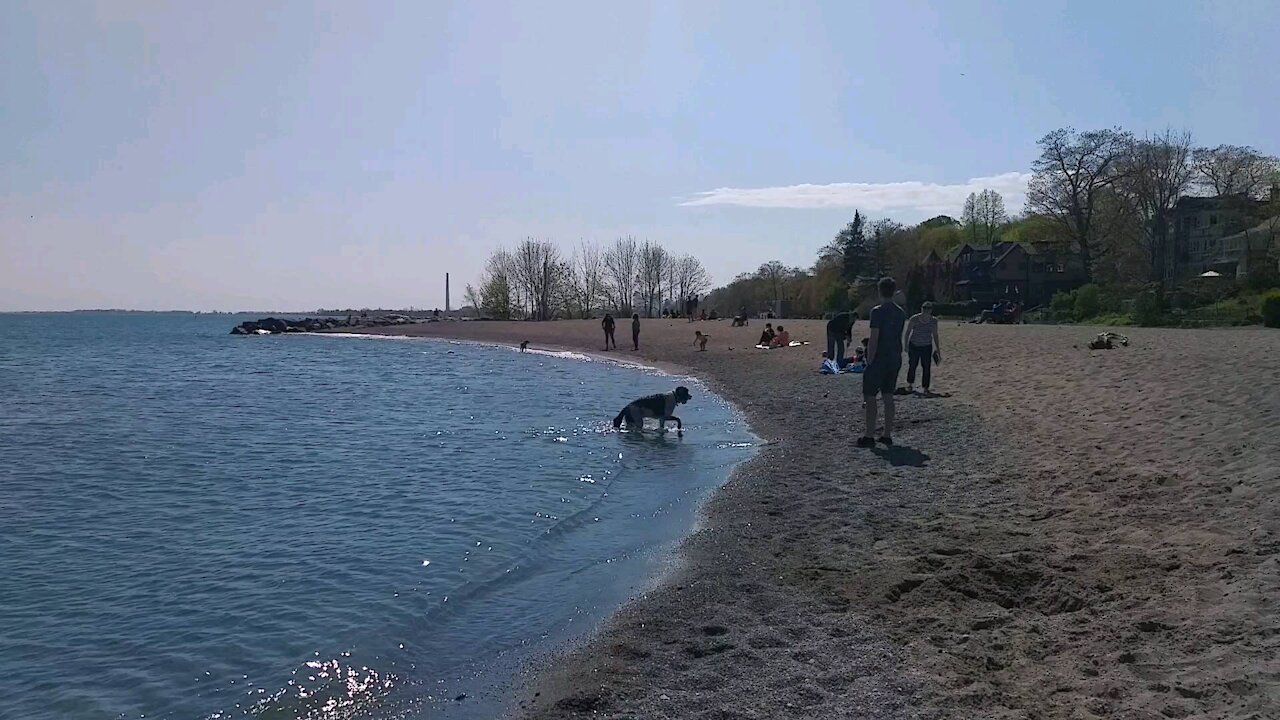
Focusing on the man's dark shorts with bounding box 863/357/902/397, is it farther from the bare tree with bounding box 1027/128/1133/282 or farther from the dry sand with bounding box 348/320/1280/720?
the bare tree with bounding box 1027/128/1133/282

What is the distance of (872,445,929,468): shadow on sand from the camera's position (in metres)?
10.2

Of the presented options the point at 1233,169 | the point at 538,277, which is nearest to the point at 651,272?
the point at 538,277

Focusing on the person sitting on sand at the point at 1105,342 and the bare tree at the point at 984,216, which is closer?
the person sitting on sand at the point at 1105,342

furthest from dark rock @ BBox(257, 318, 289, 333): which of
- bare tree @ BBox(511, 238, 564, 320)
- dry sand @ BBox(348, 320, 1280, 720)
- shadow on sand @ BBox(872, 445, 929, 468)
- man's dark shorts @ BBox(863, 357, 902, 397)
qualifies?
shadow on sand @ BBox(872, 445, 929, 468)

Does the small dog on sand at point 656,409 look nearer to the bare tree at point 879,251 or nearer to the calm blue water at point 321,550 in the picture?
the calm blue water at point 321,550

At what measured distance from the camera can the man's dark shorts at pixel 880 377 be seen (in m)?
11.0

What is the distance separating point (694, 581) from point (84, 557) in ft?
18.9

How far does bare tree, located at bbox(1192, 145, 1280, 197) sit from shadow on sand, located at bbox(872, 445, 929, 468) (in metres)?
49.5

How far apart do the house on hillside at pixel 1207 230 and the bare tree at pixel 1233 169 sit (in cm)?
88

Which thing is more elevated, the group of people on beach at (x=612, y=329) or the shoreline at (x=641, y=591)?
the group of people on beach at (x=612, y=329)

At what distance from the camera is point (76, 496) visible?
10992 millimetres

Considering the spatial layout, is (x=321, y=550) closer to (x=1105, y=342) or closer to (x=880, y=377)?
(x=880, y=377)

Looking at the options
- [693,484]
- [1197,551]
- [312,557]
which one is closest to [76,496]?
[312,557]

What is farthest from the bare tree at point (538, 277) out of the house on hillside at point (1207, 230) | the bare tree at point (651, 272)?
the house on hillside at point (1207, 230)
